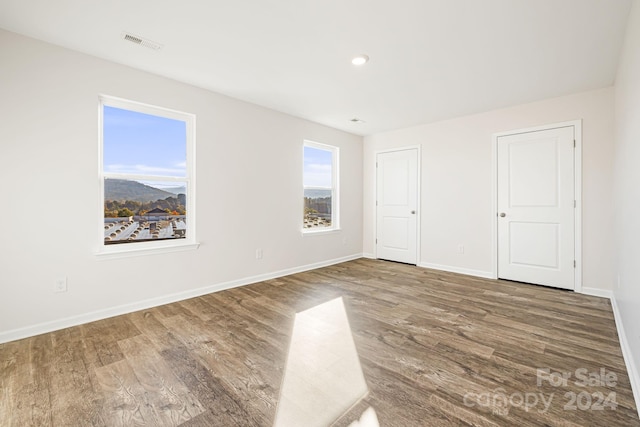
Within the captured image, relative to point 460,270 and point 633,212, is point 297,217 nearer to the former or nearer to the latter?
point 460,270

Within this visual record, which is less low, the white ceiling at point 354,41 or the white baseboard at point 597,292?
the white ceiling at point 354,41

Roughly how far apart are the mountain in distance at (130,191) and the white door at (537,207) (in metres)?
4.52

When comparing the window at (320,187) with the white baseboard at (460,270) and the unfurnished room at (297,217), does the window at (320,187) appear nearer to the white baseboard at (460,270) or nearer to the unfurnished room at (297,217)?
the unfurnished room at (297,217)

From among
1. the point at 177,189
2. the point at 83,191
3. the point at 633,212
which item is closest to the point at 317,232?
the point at 177,189

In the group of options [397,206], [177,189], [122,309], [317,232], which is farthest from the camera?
[397,206]

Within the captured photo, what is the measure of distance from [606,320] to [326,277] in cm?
305

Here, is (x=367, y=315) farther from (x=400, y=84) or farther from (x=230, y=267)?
(x=400, y=84)

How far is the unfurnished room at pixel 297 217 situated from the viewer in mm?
1734

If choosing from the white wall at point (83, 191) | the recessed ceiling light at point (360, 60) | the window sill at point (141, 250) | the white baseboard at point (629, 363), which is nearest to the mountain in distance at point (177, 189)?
the white wall at point (83, 191)

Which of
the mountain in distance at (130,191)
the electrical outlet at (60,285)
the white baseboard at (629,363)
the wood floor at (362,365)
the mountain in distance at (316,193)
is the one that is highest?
the mountain in distance at (316,193)

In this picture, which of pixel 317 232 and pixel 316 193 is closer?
pixel 317 232

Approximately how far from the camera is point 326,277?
4.29m

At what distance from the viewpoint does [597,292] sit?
3453 millimetres

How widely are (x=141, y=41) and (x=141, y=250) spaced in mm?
1956
